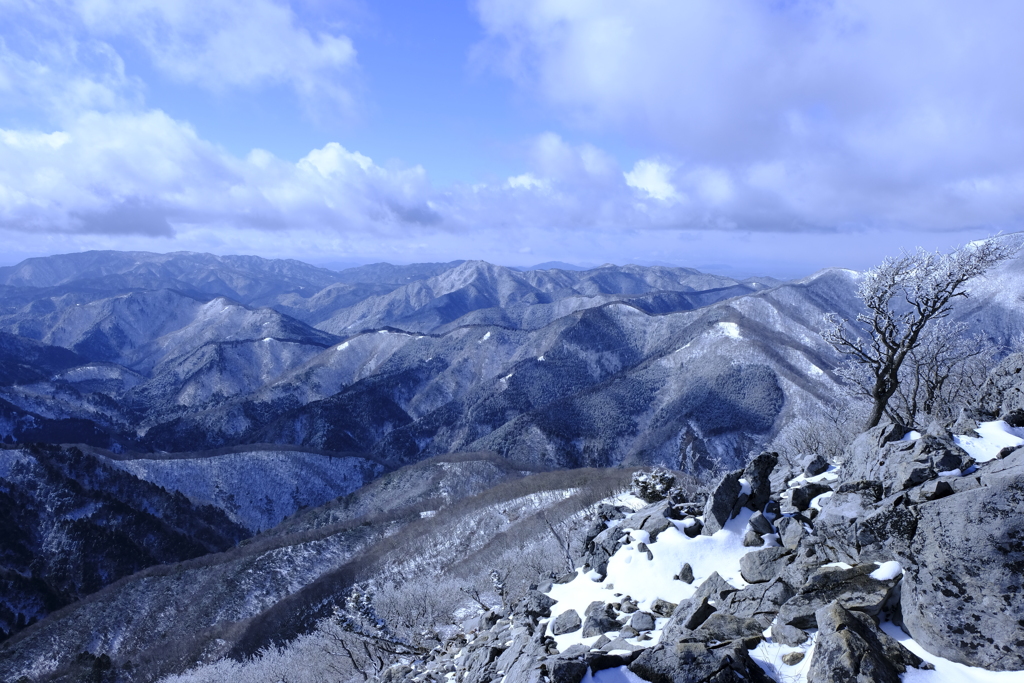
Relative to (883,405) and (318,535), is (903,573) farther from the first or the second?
(318,535)

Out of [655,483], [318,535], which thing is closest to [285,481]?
[318,535]

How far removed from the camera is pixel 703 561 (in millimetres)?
18266

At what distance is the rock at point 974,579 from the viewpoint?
10570 mm

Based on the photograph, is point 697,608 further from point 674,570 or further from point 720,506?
point 720,506

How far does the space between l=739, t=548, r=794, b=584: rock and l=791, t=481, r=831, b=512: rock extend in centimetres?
301

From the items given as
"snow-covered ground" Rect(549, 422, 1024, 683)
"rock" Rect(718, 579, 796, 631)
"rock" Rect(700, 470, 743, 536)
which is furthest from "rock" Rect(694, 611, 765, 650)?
"rock" Rect(700, 470, 743, 536)

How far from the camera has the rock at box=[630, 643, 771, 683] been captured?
10953 mm

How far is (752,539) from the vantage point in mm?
17938

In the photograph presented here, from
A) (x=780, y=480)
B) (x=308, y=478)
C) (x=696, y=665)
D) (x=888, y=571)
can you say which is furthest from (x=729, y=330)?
(x=696, y=665)

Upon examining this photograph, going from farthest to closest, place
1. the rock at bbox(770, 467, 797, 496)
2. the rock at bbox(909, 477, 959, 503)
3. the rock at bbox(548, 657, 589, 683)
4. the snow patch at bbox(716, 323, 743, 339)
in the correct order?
the snow patch at bbox(716, 323, 743, 339) < the rock at bbox(770, 467, 797, 496) < the rock at bbox(909, 477, 959, 503) < the rock at bbox(548, 657, 589, 683)

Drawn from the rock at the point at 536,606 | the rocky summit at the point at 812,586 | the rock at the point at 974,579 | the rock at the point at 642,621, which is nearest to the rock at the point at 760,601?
the rocky summit at the point at 812,586

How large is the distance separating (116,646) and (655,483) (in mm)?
68711

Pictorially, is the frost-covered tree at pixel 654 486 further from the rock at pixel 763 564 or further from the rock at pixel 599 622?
the rock at pixel 599 622

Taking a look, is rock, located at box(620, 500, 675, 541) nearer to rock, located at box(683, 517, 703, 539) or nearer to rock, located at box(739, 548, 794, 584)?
rock, located at box(683, 517, 703, 539)
